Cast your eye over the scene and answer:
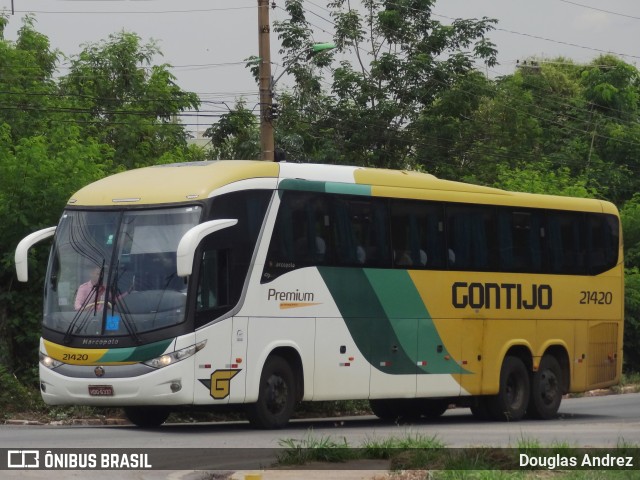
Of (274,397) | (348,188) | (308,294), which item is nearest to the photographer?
(274,397)

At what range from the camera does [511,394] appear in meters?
22.1

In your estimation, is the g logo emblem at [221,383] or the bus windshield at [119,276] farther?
the g logo emblem at [221,383]

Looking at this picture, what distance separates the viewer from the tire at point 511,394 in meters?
21.8

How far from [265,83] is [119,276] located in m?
10.4

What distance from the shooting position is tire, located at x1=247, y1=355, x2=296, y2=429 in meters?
17.3

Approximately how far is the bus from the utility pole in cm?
544

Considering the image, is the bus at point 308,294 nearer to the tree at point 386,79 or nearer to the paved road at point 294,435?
the paved road at point 294,435

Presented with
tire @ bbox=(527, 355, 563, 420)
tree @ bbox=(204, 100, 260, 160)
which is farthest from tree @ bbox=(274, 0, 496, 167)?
tire @ bbox=(527, 355, 563, 420)

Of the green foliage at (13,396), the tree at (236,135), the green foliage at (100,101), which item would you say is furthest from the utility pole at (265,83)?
the tree at (236,135)

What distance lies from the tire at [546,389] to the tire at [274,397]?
6.16 meters

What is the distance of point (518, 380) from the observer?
2222 cm

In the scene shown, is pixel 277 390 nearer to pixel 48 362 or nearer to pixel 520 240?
pixel 48 362

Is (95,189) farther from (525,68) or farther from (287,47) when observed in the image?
(525,68)

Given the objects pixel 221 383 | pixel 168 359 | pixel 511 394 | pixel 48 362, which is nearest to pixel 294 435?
pixel 221 383
